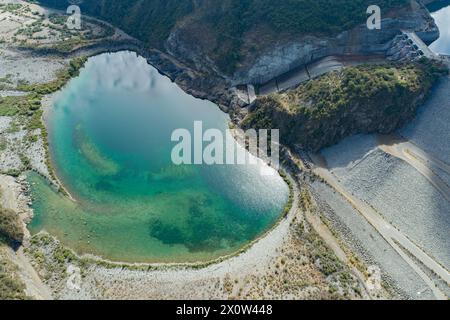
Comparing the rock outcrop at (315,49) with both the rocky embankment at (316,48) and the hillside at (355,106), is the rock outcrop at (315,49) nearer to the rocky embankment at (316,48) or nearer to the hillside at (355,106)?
the rocky embankment at (316,48)

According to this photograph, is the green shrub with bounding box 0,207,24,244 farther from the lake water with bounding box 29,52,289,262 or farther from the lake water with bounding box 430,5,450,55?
the lake water with bounding box 430,5,450,55

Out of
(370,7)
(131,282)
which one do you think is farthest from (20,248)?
(370,7)

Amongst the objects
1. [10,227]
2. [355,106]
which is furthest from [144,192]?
[355,106]

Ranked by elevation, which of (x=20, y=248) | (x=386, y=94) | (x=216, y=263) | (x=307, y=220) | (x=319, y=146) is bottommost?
(x=20, y=248)

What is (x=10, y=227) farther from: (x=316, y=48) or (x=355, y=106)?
(x=316, y=48)

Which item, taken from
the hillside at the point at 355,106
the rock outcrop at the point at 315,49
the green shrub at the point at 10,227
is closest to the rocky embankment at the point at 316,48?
the rock outcrop at the point at 315,49

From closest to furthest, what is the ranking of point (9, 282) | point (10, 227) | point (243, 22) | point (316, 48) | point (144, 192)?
point (9, 282)
point (10, 227)
point (144, 192)
point (316, 48)
point (243, 22)
